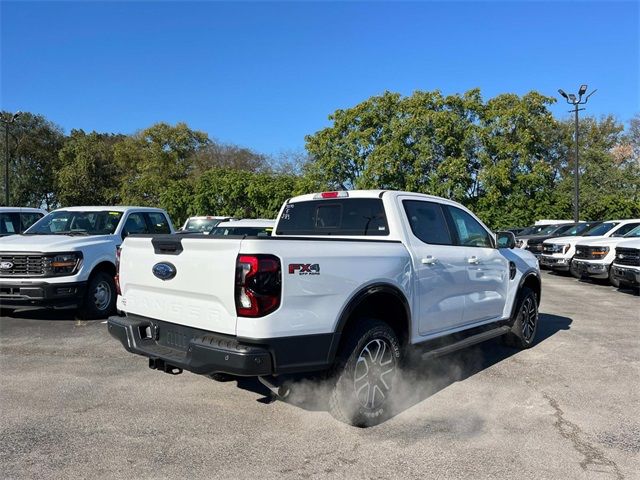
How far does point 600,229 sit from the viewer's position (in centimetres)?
1686

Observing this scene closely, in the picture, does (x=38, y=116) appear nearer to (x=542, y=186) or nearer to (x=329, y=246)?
(x=542, y=186)

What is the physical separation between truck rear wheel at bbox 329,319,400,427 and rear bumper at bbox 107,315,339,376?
248mm

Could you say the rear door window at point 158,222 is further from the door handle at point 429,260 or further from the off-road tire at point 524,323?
the door handle at point 429,260

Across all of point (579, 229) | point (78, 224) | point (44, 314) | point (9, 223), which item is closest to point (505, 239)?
point (78, 224)

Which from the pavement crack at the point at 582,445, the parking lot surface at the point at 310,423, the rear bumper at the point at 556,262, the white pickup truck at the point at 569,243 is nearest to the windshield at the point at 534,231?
the white pickup truck at the point at 569,243

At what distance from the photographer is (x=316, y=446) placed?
3.90 m

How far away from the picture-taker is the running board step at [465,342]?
16.2 ft

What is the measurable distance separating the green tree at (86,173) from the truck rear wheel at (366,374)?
1898 inches

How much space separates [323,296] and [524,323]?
4165 mm

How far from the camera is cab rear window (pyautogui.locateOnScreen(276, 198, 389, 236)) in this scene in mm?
5117

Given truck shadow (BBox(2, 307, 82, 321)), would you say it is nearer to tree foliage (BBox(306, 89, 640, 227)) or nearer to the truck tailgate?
the truck tailgate

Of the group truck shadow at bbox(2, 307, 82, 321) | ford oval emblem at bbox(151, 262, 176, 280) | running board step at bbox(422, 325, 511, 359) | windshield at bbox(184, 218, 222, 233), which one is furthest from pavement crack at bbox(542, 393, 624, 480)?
windshield at bbox(184, 218, 222, 233)

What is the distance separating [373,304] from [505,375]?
91.9 inches

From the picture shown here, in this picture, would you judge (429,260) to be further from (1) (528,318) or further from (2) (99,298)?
(2) (99,298)
